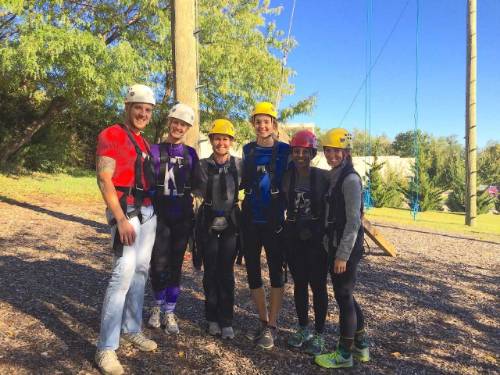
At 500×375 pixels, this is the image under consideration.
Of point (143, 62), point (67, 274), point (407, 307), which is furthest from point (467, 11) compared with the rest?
point (67, 274)

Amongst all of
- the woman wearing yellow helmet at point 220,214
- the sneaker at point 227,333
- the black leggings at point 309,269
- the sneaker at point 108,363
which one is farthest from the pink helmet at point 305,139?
the sneaker at point 108,363

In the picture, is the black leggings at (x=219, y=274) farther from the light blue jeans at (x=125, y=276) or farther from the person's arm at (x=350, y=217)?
the person's arm at (x=350, y=217)

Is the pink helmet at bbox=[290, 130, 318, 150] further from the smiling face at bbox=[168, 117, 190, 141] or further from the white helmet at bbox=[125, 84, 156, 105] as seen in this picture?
the white helmet at bbox=[125, 84, 156, 105]

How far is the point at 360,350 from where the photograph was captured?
11.8ft

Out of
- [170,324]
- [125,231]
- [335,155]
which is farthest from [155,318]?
[335,155]

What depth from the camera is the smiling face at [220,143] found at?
3695 millimetres

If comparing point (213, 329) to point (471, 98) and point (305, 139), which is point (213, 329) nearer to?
point (305, 139)

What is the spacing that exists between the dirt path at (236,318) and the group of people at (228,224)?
0.23m

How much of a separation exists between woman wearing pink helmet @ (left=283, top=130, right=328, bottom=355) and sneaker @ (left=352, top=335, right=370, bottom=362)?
0.29 metres

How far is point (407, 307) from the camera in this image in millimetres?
5203

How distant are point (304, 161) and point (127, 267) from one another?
1.69 metres

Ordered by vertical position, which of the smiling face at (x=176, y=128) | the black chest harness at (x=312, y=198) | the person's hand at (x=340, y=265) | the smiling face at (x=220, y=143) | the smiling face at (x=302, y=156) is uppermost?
the smiling face at (x=176, y=128)

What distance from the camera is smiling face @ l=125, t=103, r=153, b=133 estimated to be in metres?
3.30

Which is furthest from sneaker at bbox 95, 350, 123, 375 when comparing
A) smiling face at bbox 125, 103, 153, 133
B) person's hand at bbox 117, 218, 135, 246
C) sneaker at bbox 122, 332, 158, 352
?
smiling face at bbox 125, 103, 153, 133
